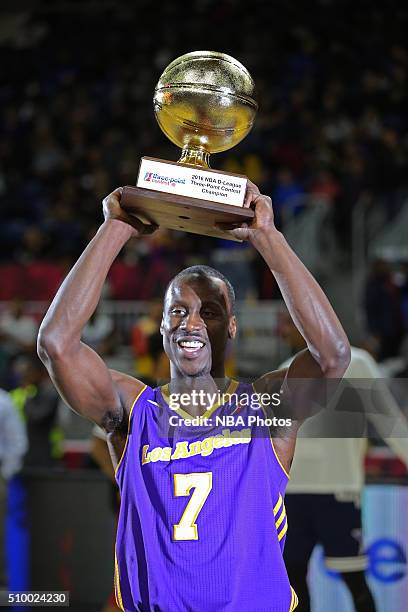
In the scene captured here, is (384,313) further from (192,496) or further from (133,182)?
(192,496)

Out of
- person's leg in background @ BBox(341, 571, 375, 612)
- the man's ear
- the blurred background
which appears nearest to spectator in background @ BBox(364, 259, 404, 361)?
the blurred background

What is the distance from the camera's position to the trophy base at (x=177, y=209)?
7.80 ft

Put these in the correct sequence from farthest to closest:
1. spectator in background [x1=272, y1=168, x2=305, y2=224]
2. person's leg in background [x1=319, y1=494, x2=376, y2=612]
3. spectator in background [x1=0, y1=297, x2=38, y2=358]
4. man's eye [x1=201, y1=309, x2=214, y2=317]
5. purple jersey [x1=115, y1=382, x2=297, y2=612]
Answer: spectator in background [x1=272, y1=168, x2=305, y2=224] → spectator in background [x1=0, y1=297, x2=38, y2=358] → person's leg in background [x1=319, y1=494, x2=376, y2=612] → man's eye [x1=201, y1=309, x2=214, y2=317] → purple jersey [x1=115, y1=382, x2=297, y2=612]

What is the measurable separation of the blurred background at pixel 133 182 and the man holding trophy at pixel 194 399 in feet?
6.73

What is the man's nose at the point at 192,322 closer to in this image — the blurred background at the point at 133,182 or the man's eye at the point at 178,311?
the man's eye at the point at 178,311

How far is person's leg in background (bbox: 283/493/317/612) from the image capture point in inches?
167

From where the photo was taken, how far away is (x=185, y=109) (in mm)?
2561

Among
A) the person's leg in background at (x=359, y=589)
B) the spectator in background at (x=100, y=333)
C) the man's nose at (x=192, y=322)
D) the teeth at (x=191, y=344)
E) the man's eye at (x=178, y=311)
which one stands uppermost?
the spectator in background at (x=100, y=333)

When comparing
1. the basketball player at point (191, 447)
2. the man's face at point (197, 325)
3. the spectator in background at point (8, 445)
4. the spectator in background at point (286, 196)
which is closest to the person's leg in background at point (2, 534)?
the spectator in background at point (8, 445)

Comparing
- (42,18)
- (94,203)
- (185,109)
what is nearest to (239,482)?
(185,109)

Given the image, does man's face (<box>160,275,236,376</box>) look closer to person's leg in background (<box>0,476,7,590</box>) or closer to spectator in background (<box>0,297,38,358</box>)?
person's leg in background (<box>0,476,7,590</box>)

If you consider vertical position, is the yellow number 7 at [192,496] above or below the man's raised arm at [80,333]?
below

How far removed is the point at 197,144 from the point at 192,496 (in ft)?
3.26

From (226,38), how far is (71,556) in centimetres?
1113
